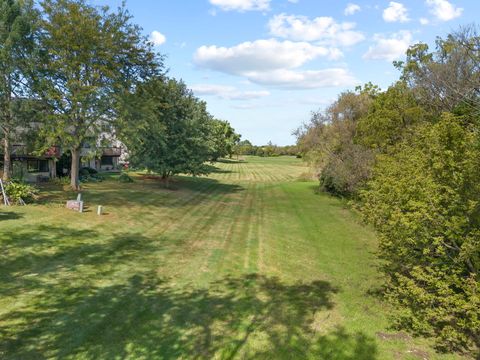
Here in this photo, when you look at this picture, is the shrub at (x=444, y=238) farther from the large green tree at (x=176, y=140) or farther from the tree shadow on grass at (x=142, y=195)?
the large green tree at (x=176, y=140)

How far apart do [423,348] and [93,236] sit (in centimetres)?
1523

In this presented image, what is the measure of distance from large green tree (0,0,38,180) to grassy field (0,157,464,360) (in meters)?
8.16

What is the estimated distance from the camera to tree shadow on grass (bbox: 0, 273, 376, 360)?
8820 millimetres

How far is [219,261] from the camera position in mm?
16641

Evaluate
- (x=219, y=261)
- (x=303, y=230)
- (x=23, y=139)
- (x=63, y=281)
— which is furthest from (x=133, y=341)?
(x=23, y=139)

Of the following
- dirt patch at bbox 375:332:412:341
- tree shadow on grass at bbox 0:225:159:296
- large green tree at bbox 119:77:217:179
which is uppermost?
large green tree at bbox 119:77:217:179

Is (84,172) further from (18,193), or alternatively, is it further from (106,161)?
(18,193)

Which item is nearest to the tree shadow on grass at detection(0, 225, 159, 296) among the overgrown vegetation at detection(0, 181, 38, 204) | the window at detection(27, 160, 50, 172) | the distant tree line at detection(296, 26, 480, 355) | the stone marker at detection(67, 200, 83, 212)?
the stone marker at detection(67, 200, 83, 212)

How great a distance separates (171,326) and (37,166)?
117ft

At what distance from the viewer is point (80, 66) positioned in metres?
27.9

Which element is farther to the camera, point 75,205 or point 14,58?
point 14,58

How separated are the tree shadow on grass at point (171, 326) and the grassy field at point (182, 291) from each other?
1.4 inches

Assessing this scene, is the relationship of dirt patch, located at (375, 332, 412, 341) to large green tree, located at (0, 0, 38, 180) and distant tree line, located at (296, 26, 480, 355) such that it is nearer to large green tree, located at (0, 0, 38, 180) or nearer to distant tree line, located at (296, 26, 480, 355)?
distant tree line, located at (296, 26, 480, 355)

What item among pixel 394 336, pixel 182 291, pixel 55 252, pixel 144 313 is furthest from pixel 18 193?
pixel 394 336
